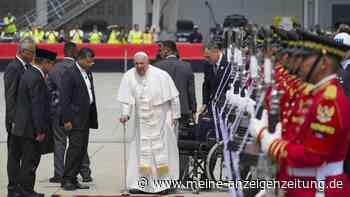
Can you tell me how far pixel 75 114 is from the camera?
10844mm

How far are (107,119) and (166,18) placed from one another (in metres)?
28.1

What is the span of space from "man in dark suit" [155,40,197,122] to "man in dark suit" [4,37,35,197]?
2.45 meters

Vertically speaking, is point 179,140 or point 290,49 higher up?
point 290,49

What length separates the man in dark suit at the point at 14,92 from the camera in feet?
32.4

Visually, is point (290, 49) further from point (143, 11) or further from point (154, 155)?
point (143, 11)

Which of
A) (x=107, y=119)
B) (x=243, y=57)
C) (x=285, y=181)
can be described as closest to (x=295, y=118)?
(x=285, y=181)

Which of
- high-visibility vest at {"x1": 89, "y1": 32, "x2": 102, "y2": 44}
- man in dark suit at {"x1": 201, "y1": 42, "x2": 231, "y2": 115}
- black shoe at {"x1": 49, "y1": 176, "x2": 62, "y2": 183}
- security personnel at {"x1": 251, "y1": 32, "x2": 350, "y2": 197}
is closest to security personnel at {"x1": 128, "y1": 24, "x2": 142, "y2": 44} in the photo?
high-visibility vest at {"x1": 89, "y1": 32, "x2": 102, "y2": 44}

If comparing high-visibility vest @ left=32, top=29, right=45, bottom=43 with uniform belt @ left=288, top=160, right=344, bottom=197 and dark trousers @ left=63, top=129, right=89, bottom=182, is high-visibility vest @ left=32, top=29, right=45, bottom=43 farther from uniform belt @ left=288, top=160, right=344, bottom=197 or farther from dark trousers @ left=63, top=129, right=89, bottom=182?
uniform belt @ left=288, top=160, right=344, bottom=197

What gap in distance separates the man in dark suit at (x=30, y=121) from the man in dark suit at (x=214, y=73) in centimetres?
296

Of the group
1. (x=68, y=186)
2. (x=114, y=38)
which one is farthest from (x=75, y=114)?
(x=114, y=38)

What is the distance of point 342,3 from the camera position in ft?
186

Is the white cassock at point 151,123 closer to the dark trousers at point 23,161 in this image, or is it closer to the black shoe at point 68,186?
the black shoe at point 68,186

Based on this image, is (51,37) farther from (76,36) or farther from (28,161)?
(28,161)

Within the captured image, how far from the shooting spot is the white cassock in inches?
421
